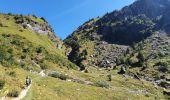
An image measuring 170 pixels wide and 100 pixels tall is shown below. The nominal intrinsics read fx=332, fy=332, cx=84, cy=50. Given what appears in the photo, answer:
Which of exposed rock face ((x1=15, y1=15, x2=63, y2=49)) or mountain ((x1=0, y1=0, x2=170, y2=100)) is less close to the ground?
exposed rock face ((x1=15, y1=15, x2=63, y2=49))

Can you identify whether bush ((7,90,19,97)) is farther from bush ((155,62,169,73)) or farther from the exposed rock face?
bush ((155,62,169,73))

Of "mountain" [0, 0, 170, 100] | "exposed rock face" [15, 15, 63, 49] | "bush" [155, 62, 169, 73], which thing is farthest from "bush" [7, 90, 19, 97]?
"bush" [155, 62, 169, 73]

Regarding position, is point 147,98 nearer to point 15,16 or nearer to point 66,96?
point 66,96

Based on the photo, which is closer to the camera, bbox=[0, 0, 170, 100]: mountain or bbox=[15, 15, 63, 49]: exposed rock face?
bbox=[0, 0, 170, 100]: mountain

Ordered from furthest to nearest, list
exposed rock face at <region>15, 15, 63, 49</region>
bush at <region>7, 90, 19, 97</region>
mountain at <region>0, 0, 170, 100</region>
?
exposed rock face at <region>15, 15, 63, 49</region>
mountain at <region>0, 0, 170, 100</region>
bush at <region>7, 90, 19, 97</region>

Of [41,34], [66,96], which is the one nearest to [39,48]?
[41,34]

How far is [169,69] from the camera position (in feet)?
453

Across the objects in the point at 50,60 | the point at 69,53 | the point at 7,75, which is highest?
the point at 69,53

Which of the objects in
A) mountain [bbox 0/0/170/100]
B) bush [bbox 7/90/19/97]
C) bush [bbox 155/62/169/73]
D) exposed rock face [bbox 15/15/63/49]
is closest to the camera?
bush [bbox 7/90/19/97]

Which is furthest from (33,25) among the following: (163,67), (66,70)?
(163,67)

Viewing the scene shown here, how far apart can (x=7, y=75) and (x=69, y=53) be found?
415 ft

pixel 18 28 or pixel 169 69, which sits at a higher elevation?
pixel 18 28

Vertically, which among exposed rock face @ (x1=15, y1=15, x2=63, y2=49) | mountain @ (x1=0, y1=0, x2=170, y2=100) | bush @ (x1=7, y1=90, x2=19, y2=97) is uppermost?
exposed rock face @ (x1=15, y1=15, x2=63, y2=49)

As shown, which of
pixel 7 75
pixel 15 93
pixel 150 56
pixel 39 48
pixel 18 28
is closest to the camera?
pixel 15 93
